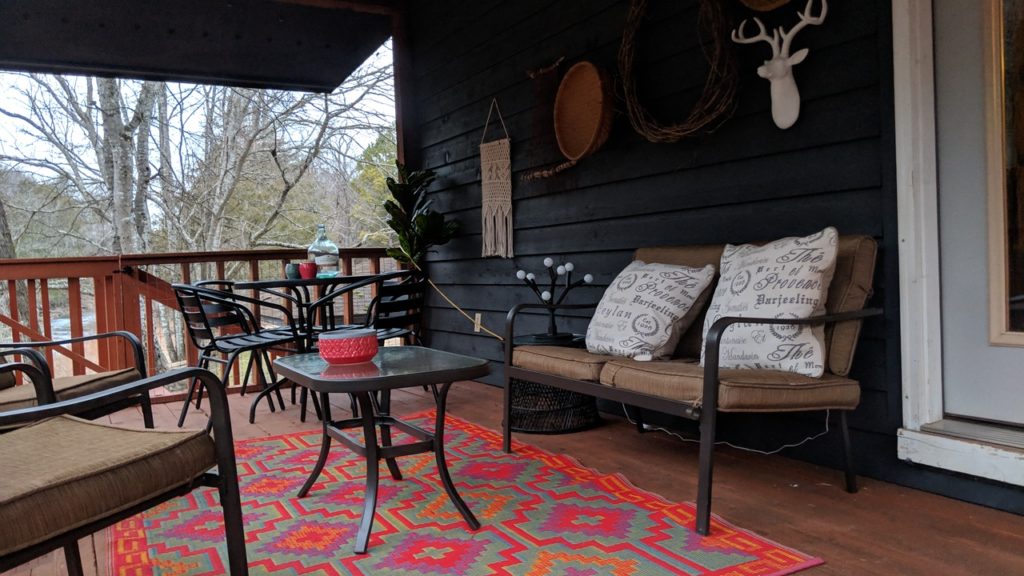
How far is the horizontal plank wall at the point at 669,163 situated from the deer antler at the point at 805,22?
5cm

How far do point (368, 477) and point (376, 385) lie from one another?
0.34 meters

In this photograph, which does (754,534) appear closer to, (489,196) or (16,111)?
(489,196)

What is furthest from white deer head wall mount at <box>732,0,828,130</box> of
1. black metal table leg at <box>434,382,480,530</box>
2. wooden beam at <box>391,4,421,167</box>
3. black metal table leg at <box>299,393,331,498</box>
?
wooden beam at <box>391,4,421,167</box>

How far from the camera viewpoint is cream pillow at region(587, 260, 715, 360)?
2.49 m

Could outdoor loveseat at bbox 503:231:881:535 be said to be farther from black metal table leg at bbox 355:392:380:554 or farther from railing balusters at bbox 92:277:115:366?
railing balusters at bbox 92:277:115:366

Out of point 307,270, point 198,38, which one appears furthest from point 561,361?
point 198,38

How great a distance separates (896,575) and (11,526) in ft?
5.81

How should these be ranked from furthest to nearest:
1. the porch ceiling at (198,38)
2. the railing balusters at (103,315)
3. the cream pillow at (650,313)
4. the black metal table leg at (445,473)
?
1. the porch ceiling at (198,38)
2. the railing balusters at (103,315)
3. the cream pillow at (650,313)
4. the black metal table leg at (445,473)

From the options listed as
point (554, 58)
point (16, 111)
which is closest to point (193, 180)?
point (16, 111)

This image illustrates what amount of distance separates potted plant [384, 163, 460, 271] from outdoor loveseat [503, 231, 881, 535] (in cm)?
214

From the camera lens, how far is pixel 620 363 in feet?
7.67

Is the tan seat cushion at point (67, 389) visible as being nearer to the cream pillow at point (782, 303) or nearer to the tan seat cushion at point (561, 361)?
the tan seat cushion at point (561, 361)

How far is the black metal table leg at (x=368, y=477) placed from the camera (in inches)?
72.4

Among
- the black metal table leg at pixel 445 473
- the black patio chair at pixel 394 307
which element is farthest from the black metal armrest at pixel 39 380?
the black patio chair at pixel 394 307
